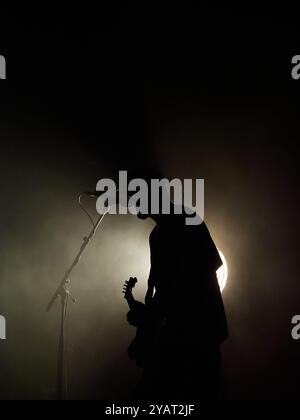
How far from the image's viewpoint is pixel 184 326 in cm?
180

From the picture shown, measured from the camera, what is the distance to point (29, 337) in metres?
3.18

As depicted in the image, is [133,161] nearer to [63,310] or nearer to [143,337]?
[63,310]

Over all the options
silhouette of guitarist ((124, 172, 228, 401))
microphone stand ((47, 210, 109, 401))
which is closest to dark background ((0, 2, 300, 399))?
microphone stand ((47, 210, 109, 401))

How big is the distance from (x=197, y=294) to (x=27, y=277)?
186cm

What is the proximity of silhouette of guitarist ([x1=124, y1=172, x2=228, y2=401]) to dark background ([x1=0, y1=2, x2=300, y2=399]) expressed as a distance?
1.03 meters

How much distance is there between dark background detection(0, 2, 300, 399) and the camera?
9.02 ft

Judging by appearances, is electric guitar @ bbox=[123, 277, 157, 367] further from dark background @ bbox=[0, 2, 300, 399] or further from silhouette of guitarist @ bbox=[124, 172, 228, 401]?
dark background @ bbox=[0, 2, 300, 399]

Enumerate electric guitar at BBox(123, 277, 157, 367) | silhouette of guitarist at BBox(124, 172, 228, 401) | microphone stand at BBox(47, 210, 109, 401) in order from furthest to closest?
microphone stand at BBox(47, 210, 109, 401)
electric guitar at BBox(123, 277, 157, 367)
silhouette of guitarist at BBox(124, 172, 228, 401)

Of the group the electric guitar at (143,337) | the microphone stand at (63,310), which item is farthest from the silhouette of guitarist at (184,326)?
the microphone stand at (63,310)

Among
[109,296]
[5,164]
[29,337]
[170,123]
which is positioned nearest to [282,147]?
[170,123]

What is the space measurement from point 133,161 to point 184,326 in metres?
1.84

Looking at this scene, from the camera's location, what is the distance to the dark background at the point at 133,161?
108 inches
